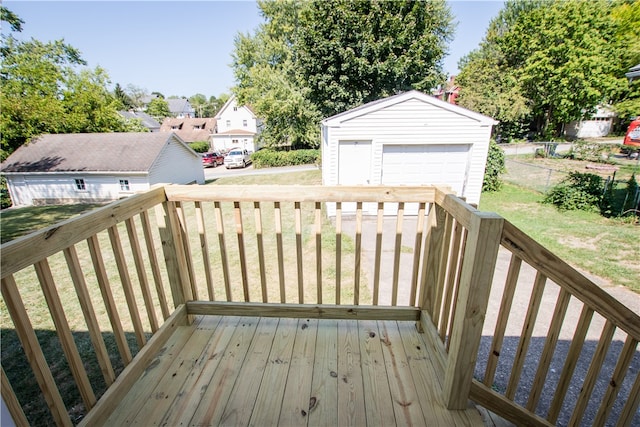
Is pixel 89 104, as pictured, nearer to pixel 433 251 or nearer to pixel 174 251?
pixel 174 251

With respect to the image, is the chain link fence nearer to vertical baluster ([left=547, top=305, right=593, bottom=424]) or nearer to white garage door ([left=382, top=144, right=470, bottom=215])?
white garage door ([left=382, top=144, right=470, bottom=215])

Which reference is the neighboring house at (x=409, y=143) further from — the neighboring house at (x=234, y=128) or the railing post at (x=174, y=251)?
the neighboring house at (x=234, y=128)

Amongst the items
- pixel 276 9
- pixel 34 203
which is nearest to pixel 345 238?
pixel 34 203

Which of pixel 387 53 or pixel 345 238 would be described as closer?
pixel 345 238

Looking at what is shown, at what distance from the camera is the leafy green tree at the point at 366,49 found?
1555 cm

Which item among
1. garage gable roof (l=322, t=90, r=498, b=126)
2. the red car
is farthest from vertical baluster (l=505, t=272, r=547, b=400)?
the red car

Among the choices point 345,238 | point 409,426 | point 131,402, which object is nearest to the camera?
point 409,426

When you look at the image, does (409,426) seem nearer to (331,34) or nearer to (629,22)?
(331,34)

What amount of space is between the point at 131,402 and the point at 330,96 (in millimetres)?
17697

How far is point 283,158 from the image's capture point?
71.5ft

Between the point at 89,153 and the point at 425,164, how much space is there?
1577cm

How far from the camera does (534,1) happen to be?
78.3ft

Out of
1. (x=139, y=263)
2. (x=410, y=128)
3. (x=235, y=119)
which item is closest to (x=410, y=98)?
(x=410, y=128)

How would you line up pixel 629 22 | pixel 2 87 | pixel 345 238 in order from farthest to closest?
pixel 629 22, pixel 2 87, pixel 345 238
